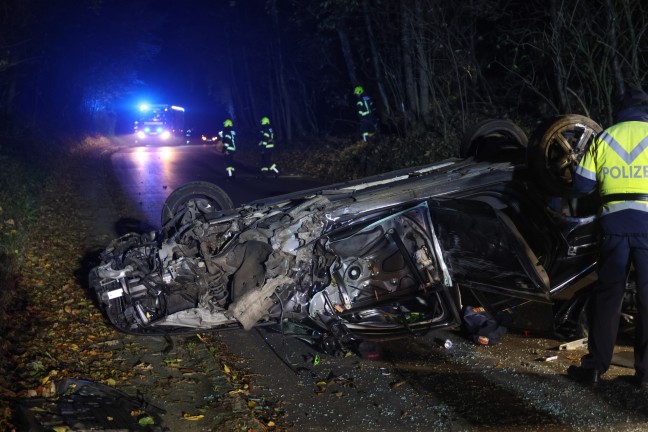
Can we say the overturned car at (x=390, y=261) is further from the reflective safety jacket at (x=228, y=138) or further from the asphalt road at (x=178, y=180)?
the reflective safety jacket at (x=228, y=138)

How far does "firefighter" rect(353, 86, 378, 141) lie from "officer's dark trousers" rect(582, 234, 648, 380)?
14.7m

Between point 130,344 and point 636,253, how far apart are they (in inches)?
163

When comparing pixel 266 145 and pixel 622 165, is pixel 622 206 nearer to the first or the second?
pixel 622 165

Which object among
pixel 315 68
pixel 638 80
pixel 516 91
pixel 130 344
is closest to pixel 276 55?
pixel 315 68

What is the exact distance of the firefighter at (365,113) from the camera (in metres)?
18.9

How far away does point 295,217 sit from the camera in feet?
17.2

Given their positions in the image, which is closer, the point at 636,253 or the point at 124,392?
the point at 636,253

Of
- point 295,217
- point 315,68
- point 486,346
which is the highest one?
point 315,68

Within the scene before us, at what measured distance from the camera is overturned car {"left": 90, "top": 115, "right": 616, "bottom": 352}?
16.5 ft

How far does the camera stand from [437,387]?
458 cm

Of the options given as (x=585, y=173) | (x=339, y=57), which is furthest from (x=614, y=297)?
(x=339, y=57)

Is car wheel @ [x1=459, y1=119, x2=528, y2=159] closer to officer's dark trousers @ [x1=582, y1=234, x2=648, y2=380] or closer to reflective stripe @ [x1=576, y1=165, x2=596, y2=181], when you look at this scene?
reflective stripe @ [x1=576, y1=165, x2=596, y2=181]

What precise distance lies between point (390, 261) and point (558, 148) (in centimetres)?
168

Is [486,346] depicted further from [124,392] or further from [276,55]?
[276,55]
